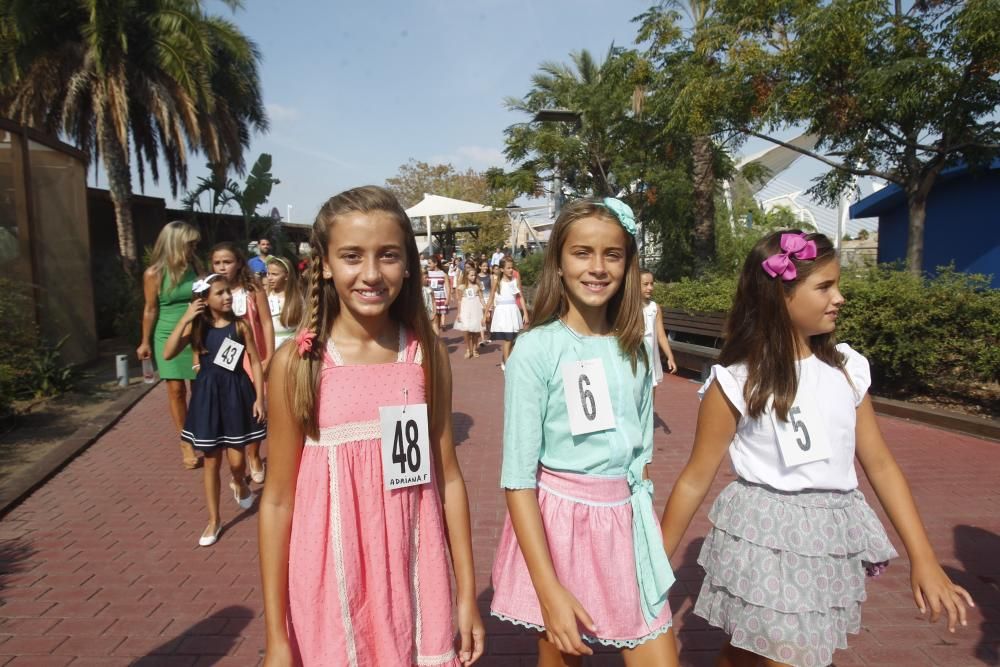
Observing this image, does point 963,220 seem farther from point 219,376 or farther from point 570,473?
point 570,473

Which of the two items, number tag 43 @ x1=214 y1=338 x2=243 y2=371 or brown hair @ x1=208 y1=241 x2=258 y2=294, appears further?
brown hair @ x1=208 y1=241 x2=258 y2=294

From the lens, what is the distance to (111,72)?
15891 mm

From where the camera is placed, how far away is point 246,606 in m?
3.48

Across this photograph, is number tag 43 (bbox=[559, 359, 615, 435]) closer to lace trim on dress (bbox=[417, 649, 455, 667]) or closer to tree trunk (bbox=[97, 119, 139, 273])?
lace trim on dress (bbox=[417, 649, 455, 667])

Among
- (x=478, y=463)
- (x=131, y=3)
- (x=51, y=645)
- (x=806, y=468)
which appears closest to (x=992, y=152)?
(x=478, y=463)

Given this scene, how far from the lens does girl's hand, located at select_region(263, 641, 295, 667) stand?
169cm

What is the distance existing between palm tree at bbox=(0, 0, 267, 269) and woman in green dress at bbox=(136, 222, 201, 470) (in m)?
11.7

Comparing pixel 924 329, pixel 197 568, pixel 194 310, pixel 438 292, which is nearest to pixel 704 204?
pixel 438 292

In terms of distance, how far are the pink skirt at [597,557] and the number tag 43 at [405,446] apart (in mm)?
416

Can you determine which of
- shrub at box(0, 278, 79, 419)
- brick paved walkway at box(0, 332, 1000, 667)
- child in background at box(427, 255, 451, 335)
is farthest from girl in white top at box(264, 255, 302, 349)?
child in background at box(427, 255, 451, 335)

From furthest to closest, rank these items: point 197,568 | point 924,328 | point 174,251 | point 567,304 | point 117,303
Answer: point 117,303 < point 924,328 < point 174,251 < point 197,568 < point 567,304

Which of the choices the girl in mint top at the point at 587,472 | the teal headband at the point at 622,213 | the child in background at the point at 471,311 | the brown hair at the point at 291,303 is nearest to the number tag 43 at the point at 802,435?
the girl in mint top at the point at 587,472

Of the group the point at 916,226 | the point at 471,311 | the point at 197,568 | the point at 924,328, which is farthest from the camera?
the point at 471,311

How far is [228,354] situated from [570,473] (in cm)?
331
